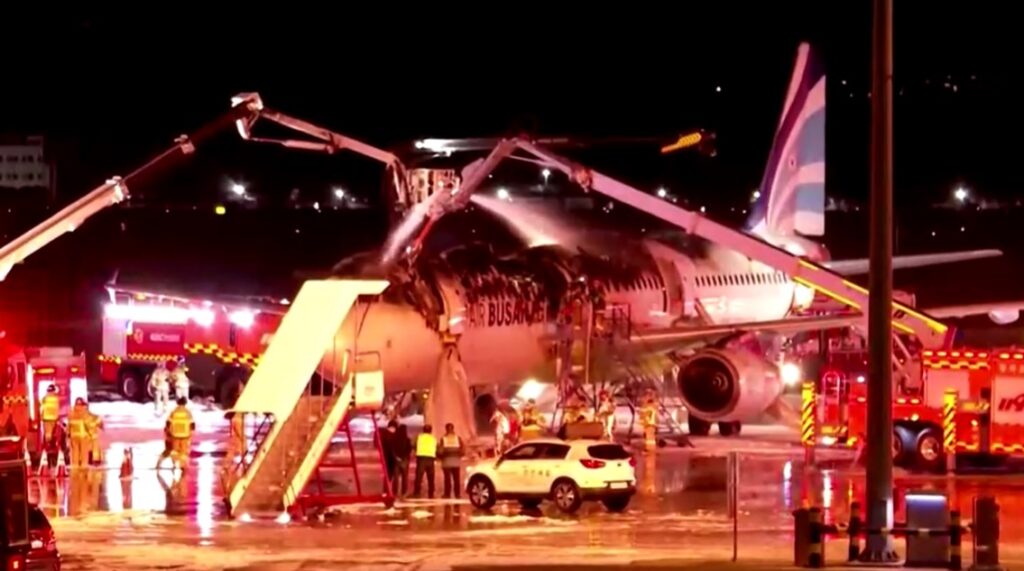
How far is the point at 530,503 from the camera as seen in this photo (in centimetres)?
2875

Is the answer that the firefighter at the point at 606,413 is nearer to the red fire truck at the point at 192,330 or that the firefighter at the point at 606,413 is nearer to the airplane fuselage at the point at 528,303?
the airplane fuselage at the point at 528,303

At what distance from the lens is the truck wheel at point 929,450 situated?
34.0 metres

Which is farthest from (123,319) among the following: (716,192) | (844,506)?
(716,192)

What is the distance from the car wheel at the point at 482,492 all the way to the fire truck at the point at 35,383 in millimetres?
11874

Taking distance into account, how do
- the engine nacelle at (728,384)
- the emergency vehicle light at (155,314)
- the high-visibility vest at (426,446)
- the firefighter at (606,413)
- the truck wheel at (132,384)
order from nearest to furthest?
the high-visibility vest at (426,446) < the firefighter at (606,413) < the engine nacelle at (728,384) < the emergency vehicle light at (155,314) < the truck wheel at (132,384)

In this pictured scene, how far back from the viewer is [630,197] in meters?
33.2

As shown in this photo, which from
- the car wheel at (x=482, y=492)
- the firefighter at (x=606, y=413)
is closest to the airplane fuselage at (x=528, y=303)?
the firefighter at (x=606, y=413)

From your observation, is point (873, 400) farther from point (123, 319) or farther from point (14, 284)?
point (14, 284)

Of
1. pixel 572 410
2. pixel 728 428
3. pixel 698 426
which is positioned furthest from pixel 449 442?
pixel 728 428

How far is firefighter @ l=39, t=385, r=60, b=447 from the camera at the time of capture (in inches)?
1371

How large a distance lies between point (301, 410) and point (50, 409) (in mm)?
7759

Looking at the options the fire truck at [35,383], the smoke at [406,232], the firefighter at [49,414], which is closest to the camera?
the firefighter at [49,414]

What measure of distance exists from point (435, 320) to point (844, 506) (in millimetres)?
11648

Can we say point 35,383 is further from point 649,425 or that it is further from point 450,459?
point 649,425
